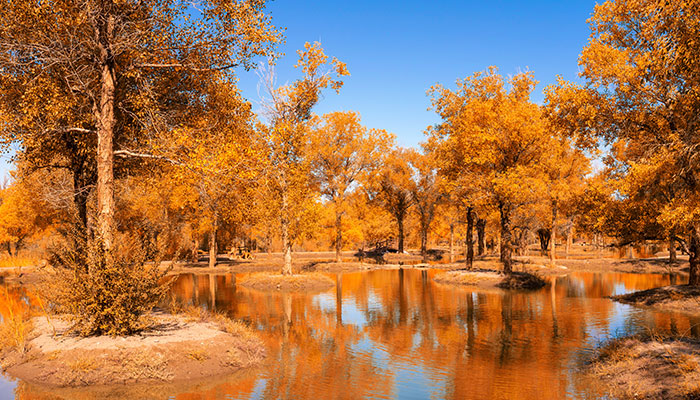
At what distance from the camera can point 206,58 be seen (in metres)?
17.1

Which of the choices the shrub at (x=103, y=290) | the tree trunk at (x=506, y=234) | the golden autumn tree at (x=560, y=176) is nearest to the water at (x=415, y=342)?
the shrub at (x=103, y=290)

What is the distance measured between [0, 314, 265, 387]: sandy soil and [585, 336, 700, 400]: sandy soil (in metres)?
9.42

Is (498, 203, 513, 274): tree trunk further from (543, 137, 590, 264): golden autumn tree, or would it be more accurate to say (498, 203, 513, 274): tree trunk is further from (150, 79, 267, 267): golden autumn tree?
(150, 79, 267, 267): golden autumn tree

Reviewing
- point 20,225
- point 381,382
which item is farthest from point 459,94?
point 20,225

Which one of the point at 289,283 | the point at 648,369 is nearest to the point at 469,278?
the point at 289,283

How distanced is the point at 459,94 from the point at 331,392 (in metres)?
34.3

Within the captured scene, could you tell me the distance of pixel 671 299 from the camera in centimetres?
2480

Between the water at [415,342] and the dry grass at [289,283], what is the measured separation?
1740 millimetres

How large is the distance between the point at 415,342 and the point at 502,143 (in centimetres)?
2168

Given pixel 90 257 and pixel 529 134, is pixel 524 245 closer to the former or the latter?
pixel 529 134

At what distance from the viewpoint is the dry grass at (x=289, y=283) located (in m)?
33.9

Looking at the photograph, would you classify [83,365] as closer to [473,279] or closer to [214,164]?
[214,164]

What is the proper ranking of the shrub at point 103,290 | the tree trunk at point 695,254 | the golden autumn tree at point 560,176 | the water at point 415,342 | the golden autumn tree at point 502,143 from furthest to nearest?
the golden autumn tree at point 560,176, the golden autumn tree at point 502,143, the tree trunk at point 695,254, the shrub at point 103,290, the water at point 415,342

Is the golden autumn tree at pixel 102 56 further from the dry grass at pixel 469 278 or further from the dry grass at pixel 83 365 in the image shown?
the dry grass at pixel 469 278
